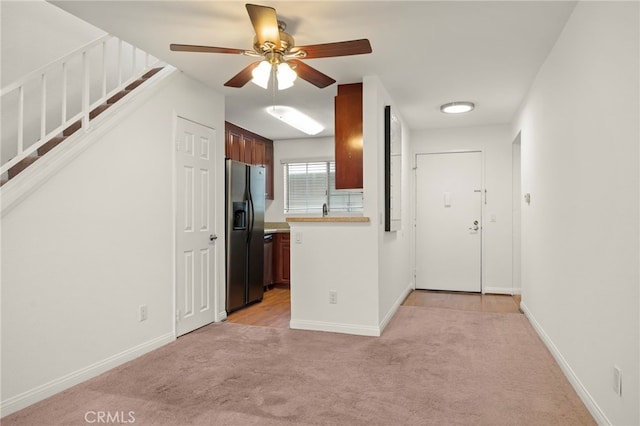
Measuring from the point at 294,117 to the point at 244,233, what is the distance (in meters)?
1.57

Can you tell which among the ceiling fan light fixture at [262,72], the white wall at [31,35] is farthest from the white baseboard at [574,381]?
the white wall at [31,35]

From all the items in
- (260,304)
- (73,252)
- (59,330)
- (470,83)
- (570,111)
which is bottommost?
(260,304)

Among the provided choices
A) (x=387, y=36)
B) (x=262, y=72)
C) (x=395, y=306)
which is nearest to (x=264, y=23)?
(x=262, y=72)

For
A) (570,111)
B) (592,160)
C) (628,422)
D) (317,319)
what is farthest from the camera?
(317,319)

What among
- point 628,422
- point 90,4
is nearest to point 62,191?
point 90,4

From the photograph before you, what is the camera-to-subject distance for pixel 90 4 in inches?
95.9

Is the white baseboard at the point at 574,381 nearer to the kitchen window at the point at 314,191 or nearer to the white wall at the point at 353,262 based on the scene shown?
the white wall at the point at 353,262

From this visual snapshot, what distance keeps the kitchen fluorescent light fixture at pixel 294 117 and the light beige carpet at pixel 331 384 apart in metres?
2.58

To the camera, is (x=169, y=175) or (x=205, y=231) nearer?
(x=169, y=175)

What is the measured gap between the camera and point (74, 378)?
8.41 feet

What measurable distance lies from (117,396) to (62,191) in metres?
1.32

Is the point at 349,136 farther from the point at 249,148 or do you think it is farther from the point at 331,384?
the point at 249,148

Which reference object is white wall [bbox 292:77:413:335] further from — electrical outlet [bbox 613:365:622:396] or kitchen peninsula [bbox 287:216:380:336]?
electrical outlet [bbox 613:365:622:396]

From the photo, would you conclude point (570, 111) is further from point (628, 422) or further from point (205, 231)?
point (205, 231)
